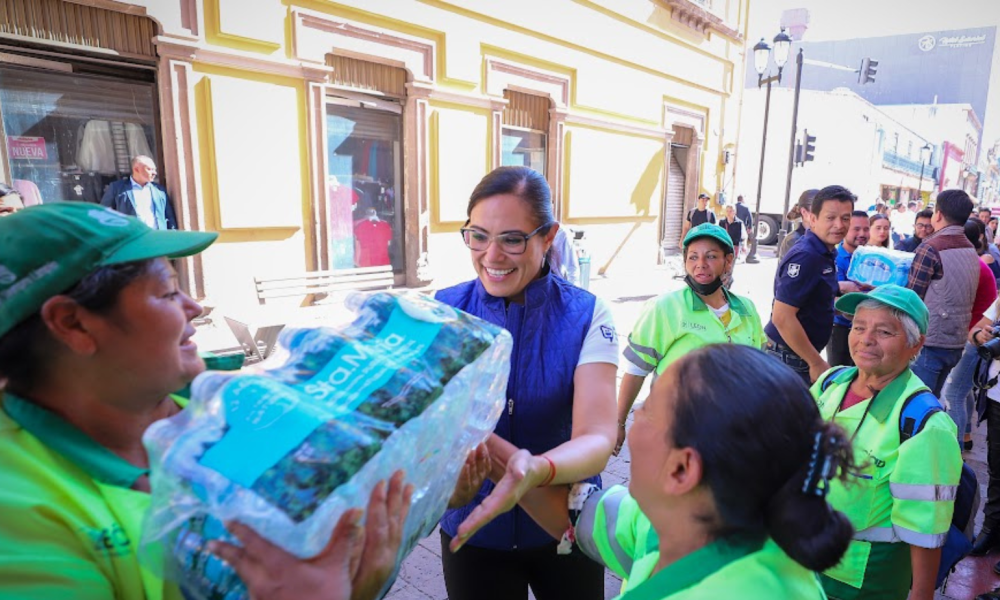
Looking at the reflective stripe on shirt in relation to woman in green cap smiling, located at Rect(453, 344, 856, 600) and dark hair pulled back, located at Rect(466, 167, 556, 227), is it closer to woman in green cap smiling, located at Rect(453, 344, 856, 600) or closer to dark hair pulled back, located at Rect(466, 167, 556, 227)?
woman in green cap smiling, located at Rect(453, 344, 856, 600)

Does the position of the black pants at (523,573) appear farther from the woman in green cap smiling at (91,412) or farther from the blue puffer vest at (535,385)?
the woman in green cap smiling at (91,412)

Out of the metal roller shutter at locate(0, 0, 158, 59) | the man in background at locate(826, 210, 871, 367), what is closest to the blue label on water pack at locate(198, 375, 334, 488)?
the man in background at locate(826, 210, 871, 367)

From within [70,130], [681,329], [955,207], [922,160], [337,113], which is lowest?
[681,329]

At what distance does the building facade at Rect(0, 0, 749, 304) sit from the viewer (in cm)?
577

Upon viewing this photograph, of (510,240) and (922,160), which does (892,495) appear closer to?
(510,240)

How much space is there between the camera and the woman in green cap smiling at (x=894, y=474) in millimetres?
1835

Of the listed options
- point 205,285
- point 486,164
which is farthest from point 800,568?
point 486,164

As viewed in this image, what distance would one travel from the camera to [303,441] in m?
0.81

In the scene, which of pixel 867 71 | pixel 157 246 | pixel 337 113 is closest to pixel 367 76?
pixel 337 113

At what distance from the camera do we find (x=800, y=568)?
1055 millimetres

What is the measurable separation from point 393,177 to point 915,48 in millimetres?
74771

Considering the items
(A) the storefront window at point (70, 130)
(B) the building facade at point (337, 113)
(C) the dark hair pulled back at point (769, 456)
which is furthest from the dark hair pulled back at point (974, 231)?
(A) the storefront window at point (70, 130)

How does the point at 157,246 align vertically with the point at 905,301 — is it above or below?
above

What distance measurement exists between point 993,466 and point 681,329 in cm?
232
